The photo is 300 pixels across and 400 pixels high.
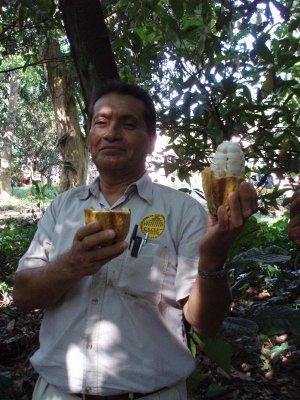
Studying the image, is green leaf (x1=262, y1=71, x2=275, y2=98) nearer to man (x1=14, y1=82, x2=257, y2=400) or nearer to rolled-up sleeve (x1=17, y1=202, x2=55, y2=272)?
man (x1=14, y1=82, x2=257, y2=400)

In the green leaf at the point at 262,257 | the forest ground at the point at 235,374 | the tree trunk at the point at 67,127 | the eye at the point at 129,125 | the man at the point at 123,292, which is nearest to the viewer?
the man at the point at 123,292

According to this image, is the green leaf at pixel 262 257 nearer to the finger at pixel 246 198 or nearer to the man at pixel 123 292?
the man at pixel 123 292

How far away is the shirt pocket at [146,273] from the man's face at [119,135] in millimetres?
334

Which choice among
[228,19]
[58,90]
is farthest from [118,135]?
[58,90]

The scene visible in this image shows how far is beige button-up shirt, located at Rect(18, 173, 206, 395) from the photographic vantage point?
1.29m

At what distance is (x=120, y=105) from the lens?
1.56m

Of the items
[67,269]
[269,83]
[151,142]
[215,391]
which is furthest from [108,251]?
[215,391]

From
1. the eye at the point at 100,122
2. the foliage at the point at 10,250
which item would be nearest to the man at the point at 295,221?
the eye at the point at 100,122

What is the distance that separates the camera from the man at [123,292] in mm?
1244

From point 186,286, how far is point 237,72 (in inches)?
49.7

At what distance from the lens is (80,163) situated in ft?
18.8

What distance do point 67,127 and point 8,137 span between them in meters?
13.3

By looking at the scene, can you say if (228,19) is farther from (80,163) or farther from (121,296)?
(80,163)

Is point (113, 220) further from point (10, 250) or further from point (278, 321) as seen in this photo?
point (10, 250)
